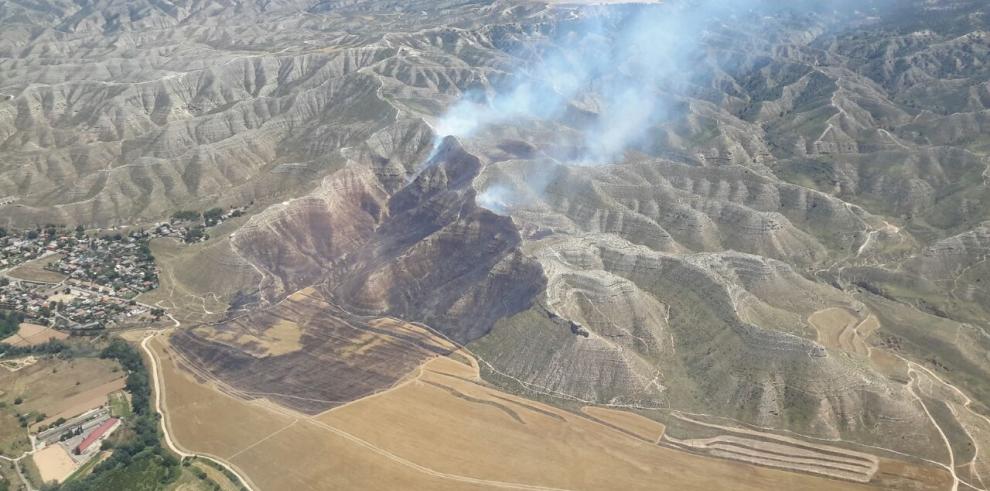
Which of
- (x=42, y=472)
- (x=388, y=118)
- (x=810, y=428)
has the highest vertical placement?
(x=388, y=118)

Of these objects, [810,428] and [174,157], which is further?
[174,157]

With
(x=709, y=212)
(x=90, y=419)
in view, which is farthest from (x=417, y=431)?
(x=709, y=212)

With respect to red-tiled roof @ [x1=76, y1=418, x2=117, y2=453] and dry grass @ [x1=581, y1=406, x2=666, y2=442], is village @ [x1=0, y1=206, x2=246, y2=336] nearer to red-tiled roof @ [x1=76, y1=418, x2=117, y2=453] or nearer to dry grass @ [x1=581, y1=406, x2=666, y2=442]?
red-tiled roof @ [x1=76, y1=418, x2=117, y2=453]

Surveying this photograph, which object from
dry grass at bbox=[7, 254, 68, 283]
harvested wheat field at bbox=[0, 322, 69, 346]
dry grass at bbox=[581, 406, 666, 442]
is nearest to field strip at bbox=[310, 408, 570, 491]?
dry grass at bbox=[581, 406, 666, 442]

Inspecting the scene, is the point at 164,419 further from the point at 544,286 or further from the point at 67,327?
the point at 544,286

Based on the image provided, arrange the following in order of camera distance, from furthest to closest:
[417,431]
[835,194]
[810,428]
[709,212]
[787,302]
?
1. [835,194]
2. [709,212]
3. [787,302]
4. [417,431]
5. [810,428]

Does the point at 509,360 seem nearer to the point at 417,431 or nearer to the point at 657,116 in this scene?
the point at 417,431

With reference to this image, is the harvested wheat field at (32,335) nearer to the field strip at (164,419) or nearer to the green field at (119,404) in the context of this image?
the field strip at (164,419)
